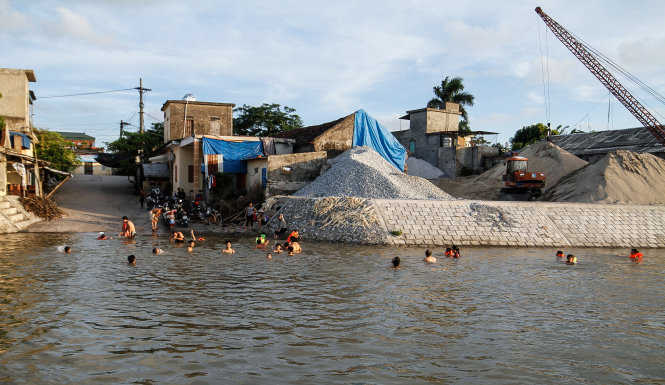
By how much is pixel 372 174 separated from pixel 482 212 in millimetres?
7216

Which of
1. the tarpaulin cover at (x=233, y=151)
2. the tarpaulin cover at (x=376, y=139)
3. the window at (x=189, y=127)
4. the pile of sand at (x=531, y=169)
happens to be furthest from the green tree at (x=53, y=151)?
the pile of sand at (x=531, y=169)

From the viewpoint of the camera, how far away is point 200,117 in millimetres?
39344

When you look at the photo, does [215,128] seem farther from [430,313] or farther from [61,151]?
[430,313]

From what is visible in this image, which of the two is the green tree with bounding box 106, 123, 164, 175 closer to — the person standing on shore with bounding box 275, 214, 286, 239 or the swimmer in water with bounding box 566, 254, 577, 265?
the person standing on shore with bounding box 275, 214, 286, 239

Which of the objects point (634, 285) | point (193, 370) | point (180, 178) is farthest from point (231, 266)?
point (180, 178)

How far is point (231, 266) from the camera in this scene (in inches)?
630

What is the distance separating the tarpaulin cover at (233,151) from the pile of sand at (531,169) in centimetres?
1665

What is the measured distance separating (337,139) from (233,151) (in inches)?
319

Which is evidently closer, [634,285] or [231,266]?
[634,285]

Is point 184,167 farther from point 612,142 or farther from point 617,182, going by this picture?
point 612,142

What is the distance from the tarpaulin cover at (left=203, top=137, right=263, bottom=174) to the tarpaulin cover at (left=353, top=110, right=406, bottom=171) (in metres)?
8.14

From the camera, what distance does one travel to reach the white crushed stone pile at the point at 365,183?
2711cm

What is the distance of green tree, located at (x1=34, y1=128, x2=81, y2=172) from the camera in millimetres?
36031

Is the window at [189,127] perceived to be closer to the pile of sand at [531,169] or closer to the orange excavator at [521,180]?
the pile of sand at [531,169]
